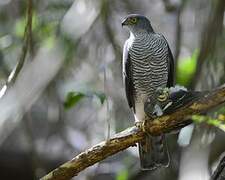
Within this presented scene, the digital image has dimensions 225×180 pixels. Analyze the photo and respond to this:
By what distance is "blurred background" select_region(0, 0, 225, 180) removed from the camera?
375 centimetres

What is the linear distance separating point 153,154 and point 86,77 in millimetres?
1641

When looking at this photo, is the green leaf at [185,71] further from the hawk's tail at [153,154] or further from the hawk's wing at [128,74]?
the hawk's tail at [153,154]

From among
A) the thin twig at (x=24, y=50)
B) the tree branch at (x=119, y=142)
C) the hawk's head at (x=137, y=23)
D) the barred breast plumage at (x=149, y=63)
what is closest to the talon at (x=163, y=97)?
the tree branch at (x=119, y=142)

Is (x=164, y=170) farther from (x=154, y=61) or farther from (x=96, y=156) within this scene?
(x=96, y=156)

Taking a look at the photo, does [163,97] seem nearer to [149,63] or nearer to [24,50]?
[149,63]

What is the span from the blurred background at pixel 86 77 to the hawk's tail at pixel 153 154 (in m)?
0.17

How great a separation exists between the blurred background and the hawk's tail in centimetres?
17

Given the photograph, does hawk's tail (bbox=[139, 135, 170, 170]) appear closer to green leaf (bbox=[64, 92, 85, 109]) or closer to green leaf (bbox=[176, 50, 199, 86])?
green leaf (bbox=[176, 50, 199, 86])

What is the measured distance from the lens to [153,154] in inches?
181

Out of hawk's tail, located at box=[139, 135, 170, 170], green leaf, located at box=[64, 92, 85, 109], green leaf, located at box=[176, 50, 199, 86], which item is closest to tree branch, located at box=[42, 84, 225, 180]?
green leaf, located at box=[64, 92, 85, 109]

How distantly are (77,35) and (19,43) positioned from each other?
1.67m

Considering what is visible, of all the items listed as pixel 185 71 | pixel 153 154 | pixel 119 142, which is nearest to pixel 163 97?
pixel 119 142

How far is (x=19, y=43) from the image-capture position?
18.2ft

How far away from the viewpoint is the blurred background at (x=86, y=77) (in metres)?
3.75
